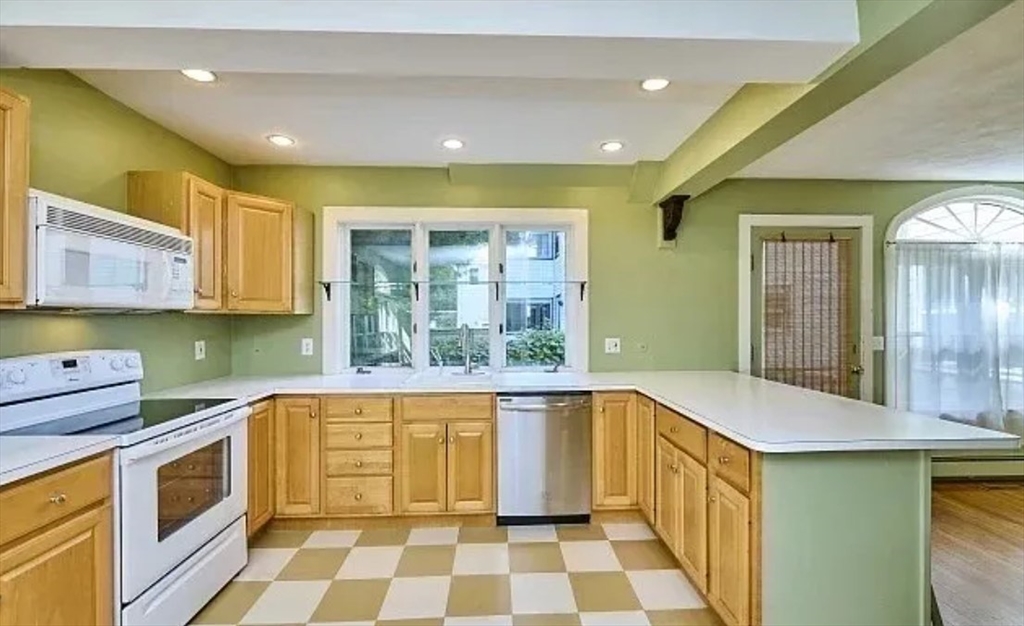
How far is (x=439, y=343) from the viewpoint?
416 centimetres

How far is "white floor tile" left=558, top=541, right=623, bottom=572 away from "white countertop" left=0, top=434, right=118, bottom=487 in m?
2.08

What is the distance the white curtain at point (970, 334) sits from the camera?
428 cm

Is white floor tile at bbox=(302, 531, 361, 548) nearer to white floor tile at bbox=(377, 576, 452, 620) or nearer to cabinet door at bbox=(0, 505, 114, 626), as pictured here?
white floor tile at bbox=(377, 576, 452, 620)

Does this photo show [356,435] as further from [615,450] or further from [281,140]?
[281,140]

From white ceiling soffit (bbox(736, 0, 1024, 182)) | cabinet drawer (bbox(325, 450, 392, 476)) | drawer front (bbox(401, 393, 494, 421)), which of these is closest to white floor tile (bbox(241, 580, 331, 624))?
cabinet drawer (bbox(325, 450, 392, 476))

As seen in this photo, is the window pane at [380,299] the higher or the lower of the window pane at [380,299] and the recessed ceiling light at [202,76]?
the lower

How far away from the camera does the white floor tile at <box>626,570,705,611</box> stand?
2.56 metres

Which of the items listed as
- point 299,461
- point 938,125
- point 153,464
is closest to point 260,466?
point 299,461

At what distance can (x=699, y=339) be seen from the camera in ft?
13.7

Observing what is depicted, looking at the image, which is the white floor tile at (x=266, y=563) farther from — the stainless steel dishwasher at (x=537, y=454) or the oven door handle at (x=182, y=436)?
the stainless steel dishwasher at (x=537, y=454)

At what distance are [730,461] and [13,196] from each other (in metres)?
2.58

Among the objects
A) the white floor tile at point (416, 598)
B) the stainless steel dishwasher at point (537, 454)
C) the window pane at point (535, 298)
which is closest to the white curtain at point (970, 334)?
the window pane at point (535, 298)

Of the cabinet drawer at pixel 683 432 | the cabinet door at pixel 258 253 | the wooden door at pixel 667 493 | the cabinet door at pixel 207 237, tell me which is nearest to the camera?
the cabinet drawer at pixel 683 432

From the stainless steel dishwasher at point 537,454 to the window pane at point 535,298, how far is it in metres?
0.72
